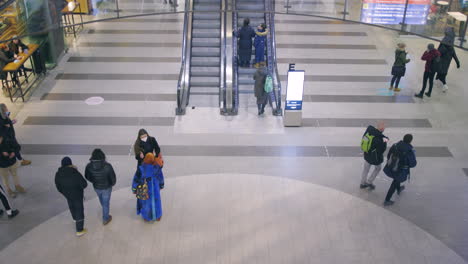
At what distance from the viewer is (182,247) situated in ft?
25.5

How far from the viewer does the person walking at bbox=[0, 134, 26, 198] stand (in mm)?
8297

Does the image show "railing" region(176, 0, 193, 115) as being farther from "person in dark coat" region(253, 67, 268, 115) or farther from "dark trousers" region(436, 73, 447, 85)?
"dark trousers" region(436, 73, 447, 85)

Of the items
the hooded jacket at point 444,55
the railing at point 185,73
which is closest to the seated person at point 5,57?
the railing at point 185,73

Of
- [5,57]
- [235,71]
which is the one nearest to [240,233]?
[235,71]

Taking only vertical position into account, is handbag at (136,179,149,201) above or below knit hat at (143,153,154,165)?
below

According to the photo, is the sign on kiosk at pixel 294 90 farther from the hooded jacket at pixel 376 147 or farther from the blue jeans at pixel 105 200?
the blue jeans at pixel 105 200

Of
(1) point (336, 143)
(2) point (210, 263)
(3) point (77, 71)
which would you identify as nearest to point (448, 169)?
(1) point (336, 143)

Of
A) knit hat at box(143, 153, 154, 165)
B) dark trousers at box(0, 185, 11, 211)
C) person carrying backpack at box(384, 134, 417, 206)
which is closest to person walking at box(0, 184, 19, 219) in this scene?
dark trousers at box(0, 185, 11, 211)

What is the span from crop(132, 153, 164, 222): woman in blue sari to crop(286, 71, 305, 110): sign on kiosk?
4168 millimetres

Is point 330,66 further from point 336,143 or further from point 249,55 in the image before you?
point 336,143

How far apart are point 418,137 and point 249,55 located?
Result: 15.9ft

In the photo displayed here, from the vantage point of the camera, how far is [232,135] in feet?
36.3

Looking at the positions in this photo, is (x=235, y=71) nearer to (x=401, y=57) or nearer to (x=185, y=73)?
(x=185, y=73)

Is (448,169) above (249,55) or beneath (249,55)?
beneath
